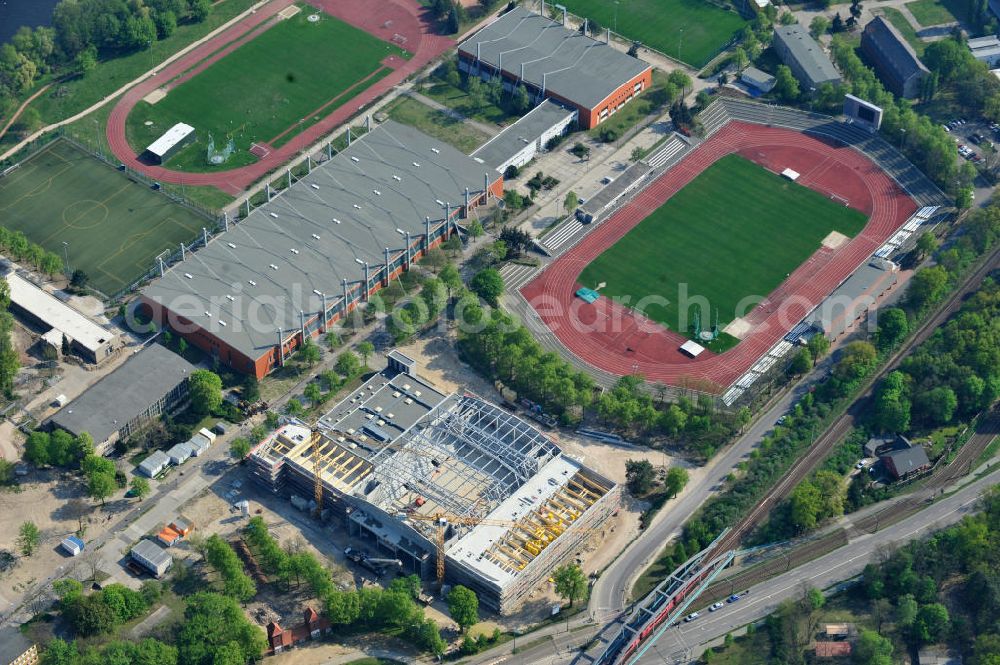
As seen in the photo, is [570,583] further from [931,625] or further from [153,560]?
[153,560]

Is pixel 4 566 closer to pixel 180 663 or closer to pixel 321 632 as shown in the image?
pixel 180 663

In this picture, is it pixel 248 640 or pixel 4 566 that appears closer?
pixel 248 640

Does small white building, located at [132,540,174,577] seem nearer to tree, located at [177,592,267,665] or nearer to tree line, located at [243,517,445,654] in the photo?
tree, located at [177,592,267,665]

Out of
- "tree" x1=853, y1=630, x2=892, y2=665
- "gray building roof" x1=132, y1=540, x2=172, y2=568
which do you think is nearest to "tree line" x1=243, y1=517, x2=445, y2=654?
"gray building roof" x1=132, y1=540, x2=172, y2=568

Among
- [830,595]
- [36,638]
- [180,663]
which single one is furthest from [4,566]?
[830,595]

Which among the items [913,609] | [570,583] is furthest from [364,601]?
[913,609]
